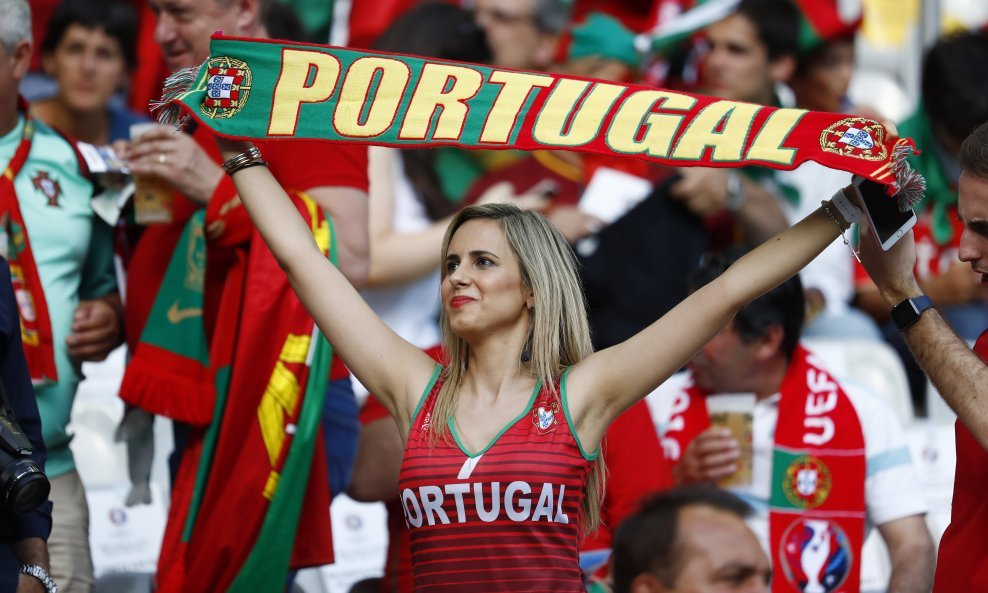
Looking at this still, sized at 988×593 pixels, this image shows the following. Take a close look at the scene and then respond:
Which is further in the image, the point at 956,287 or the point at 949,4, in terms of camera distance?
the point at 949,4

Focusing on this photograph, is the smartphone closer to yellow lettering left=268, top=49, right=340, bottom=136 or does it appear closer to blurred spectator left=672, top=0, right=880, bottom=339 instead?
yellow lettering left=268, top=49, right=340, bottom=136

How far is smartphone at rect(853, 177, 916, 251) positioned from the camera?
3.09 meters

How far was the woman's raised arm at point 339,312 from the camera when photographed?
3219 millimetres

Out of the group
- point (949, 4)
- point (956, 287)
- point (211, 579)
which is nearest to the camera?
point (211, 579)

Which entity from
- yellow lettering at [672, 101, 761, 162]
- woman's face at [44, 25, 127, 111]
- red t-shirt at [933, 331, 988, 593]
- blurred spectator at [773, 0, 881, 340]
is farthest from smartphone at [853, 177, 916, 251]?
woman's face at [44, 25, 127, 111]

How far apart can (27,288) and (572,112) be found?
1.60 m

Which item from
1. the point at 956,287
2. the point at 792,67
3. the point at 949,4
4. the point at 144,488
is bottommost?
the point at 144,488

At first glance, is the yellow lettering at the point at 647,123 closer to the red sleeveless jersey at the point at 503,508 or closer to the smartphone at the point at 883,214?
the smartphone at the point at 883,214

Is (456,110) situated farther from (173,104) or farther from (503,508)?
(503,508)

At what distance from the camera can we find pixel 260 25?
168 inches

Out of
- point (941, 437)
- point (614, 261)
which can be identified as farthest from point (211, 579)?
point (941, 437)

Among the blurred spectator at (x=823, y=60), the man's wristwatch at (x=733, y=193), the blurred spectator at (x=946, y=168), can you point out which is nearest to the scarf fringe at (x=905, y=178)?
the man's wristwatch at (x=733, y=193)

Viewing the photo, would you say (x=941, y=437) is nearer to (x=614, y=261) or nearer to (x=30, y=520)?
(x=614, y=261)

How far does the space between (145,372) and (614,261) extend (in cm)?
201
